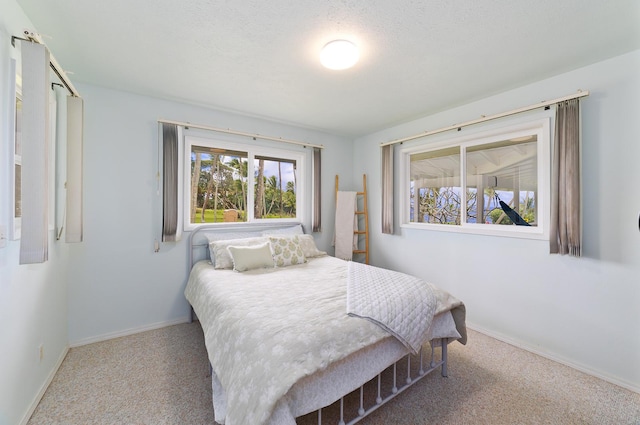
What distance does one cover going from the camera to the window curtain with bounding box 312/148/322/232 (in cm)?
401

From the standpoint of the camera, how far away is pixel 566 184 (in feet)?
7.27

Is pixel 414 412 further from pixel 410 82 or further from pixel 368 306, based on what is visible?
pixel 410 82

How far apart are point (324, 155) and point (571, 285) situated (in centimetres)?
327

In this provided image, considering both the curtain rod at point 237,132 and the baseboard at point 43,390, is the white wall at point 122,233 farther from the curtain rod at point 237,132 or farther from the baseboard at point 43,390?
the baseboard at point 43,390

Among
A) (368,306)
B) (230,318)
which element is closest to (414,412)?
(368,306)

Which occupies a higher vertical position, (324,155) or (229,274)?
(324,155)

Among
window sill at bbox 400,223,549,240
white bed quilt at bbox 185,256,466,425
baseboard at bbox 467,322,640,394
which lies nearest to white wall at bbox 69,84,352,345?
white bed quilt at bbox 185,256,466,425

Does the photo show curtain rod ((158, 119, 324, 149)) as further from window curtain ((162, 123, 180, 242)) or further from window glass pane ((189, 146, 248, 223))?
window glass pane ((189, 146, 248, 223))

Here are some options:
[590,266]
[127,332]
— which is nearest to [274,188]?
[127,332]

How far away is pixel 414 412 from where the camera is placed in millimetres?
1735

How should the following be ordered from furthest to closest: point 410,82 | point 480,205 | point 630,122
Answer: point 480,205, point 410,82, point 630,122

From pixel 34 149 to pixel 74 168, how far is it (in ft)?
2.75

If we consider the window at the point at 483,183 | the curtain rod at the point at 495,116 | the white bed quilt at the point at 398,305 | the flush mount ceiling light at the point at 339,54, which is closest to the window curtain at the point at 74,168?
the flush mount ceiling light at the point at 339,54

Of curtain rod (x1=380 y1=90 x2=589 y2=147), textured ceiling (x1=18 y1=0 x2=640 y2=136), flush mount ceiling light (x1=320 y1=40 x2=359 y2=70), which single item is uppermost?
textured ceiling (x1=18 y1=0 x2=640 y2=136)
